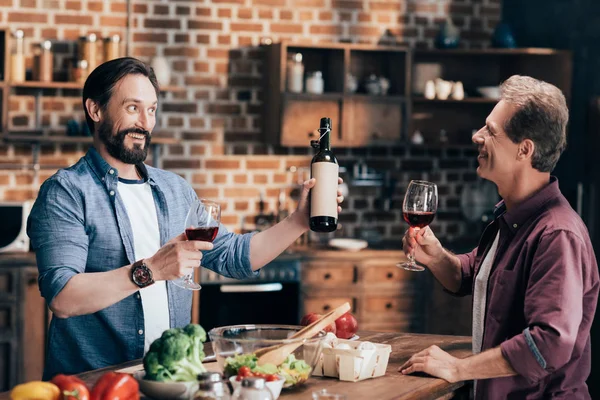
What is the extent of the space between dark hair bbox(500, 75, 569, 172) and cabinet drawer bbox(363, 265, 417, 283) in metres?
2.78

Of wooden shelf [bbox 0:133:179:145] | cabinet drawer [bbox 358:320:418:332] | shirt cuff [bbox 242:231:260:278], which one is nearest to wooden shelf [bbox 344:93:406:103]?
wooden shelf [bbox 0:133:179:145]

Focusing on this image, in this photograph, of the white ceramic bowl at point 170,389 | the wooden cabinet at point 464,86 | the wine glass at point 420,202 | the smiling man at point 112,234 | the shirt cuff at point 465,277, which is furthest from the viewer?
the wooden cabinet at point 464,86

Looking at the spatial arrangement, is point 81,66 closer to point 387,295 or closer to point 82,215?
point 387,295

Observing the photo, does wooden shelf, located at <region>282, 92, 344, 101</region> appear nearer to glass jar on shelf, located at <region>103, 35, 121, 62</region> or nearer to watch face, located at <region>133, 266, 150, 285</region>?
glass jar on shelf, located at <region>103, 35, 121, 62</region>

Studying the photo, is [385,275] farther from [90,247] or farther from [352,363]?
[352,363]

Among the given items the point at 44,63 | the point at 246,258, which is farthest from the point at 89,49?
the point at 246,258

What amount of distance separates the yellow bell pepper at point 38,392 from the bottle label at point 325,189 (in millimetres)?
930

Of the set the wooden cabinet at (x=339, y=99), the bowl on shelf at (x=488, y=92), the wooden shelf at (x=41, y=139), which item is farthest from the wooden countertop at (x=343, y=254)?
the bowl on shelf at (x=488, y=92)

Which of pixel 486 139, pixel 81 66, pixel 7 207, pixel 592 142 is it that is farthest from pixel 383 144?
pixel 486 139

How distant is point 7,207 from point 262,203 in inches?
63.1

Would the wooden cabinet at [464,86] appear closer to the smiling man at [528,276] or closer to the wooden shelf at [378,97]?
the wooden shelf at [378,97]

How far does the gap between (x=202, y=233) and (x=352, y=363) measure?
1.69 ft

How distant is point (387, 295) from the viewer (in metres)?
5.27

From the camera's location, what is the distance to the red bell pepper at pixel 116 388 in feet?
6.04
